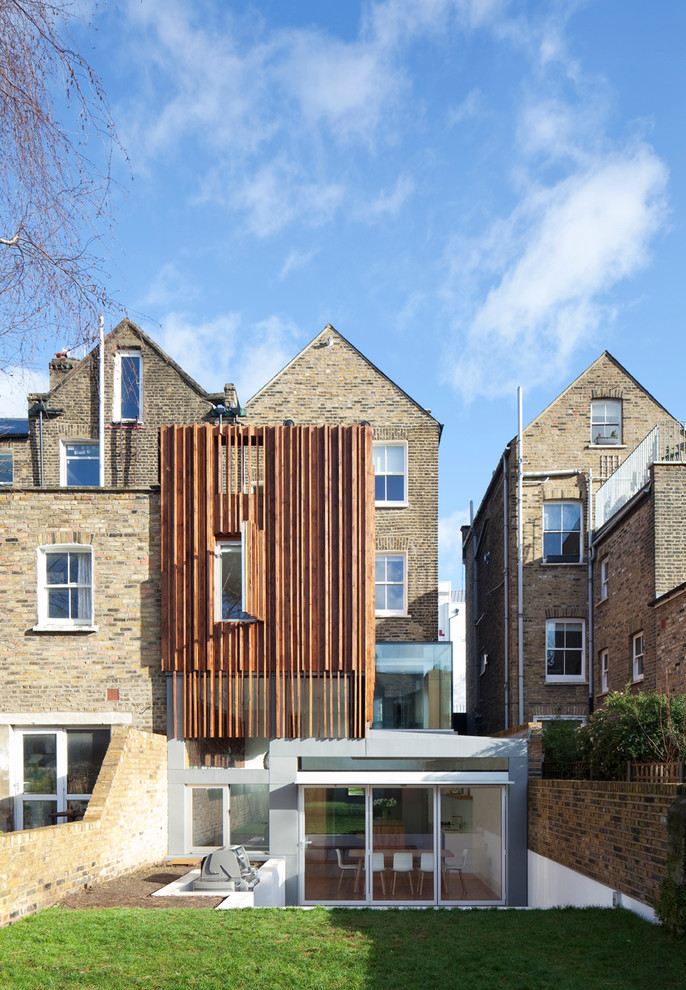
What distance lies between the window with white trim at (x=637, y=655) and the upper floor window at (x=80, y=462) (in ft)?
48.4

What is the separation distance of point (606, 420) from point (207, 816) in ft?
53.8

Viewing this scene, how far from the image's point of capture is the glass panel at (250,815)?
1759 cm

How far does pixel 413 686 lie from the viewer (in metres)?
21.7

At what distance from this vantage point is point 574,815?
13062 mm

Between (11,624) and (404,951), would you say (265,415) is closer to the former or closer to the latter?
(11,624)

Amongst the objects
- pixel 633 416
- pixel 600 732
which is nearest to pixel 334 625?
pixel 600 732

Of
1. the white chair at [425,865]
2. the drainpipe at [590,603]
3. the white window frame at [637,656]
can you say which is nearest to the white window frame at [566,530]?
the drainpipe at [590,603]

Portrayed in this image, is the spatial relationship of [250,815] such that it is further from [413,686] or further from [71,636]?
[413,686]

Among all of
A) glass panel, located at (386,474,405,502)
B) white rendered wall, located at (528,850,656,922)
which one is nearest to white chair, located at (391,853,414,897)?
white rendered wall, located at (528,850,656,922)

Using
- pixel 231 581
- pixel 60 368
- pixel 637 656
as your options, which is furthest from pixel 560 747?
pixel 60 368

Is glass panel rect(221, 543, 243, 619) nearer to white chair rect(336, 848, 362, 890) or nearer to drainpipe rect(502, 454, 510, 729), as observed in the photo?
white chair rect(336, 848, 362, 890)

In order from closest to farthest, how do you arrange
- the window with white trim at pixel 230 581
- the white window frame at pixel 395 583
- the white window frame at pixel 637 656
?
the window with white trim at pixel 230 581 < the white window frame at pixel 637 656 < the white window frame at pixel 395 583

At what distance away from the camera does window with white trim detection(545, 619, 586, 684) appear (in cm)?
2502

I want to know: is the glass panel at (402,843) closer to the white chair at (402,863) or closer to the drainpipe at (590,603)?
the white chair at (402,863)
